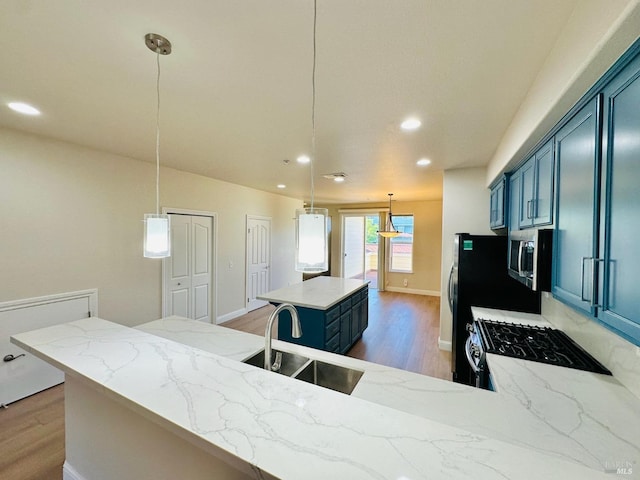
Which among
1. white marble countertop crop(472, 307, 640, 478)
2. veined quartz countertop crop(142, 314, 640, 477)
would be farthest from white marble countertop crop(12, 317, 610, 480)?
white marble countertop crop(472, 307, 640, 478)

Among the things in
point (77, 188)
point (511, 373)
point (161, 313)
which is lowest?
point (161, 313)

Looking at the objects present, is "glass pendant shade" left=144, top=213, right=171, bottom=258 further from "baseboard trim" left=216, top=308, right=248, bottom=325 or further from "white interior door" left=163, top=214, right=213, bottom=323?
"baseboard trim" left=216, top=308, right=248, bottom=325

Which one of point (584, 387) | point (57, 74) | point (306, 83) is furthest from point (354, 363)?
point (57, 74)

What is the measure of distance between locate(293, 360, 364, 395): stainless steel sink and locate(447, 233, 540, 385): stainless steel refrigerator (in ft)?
6.14

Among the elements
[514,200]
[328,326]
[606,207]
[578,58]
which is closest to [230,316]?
[328,326]

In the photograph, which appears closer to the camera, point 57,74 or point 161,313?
point 57,74

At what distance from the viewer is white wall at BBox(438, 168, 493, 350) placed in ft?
11.4

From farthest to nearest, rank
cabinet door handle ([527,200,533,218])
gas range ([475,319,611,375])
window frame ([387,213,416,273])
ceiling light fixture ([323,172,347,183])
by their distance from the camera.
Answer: window frame ([387,213,416,273]) < ceiling light fixture ([323,172,347,183]) < cabinet door handle ([527,200,533,218]) < gas range ([475,319,611,375])

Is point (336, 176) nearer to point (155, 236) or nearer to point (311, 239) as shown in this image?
point (155, 236)

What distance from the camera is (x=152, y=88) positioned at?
1.75m

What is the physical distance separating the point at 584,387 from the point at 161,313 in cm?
436

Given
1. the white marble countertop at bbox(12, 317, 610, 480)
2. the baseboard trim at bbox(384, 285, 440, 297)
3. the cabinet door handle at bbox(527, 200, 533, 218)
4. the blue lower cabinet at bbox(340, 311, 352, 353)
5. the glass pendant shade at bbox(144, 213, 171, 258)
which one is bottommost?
the baseboard trim at bbox(384, 285, 440, 297)

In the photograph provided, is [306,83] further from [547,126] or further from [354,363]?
[354,363]

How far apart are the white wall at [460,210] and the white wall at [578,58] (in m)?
1.84
